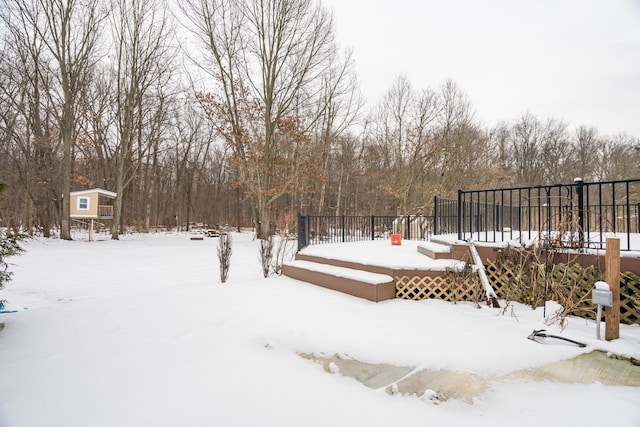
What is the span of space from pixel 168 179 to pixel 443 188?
2576 centimetres

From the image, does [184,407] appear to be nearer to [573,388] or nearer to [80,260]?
[573,388]

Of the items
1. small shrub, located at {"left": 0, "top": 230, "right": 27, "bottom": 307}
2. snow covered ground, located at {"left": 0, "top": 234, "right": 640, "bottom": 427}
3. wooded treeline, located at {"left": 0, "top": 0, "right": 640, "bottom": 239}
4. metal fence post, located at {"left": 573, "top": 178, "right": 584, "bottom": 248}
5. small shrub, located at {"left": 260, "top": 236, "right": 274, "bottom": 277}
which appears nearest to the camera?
snow covered ground, located at {"left": 0, "top": 234, "right": 640, "bottom": 427}

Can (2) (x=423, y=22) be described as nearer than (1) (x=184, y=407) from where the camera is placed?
Result: No

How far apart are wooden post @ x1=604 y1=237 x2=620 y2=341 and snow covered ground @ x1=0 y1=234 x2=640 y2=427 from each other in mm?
160

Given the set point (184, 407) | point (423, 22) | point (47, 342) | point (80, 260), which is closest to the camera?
point (184, 407)

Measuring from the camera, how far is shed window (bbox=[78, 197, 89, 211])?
16.4 metres

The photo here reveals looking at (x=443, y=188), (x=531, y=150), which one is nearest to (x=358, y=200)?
(x=443, y=188)

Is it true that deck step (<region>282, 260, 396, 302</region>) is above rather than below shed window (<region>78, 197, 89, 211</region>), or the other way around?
below

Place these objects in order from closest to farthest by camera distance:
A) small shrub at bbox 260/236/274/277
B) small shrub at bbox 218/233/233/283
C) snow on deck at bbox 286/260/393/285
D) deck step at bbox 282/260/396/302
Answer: deck step at bbox 282/260/396/302, snow on deck at bbox 286/260/393/285, small shrub at bbox 218/233/233/283, small shrub at bbox 260/236/274/277

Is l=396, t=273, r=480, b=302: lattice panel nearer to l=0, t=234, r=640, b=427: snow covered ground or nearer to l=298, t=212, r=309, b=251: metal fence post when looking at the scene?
l=0, t=234, r=640, b=427: snow covered ground

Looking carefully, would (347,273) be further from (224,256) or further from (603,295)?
(603,295)

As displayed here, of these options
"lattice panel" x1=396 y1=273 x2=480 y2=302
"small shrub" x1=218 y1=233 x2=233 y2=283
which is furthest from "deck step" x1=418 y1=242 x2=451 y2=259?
"small shrub" x1=218 y1=233 x2=233 y2=283

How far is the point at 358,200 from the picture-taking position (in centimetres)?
2962

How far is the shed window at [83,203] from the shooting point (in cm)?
1638
